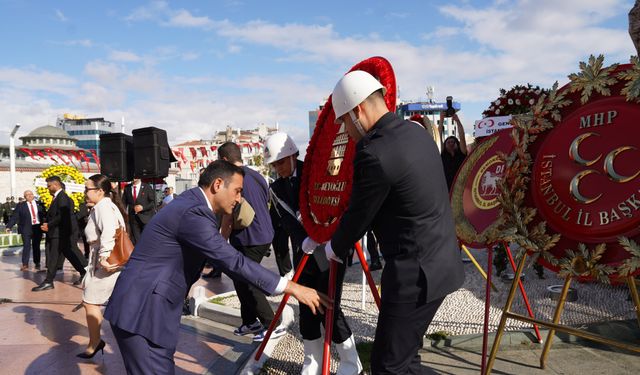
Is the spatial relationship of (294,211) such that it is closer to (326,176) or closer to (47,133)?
(326,176)

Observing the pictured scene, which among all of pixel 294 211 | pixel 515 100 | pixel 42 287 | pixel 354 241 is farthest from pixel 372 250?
pixel 354 241

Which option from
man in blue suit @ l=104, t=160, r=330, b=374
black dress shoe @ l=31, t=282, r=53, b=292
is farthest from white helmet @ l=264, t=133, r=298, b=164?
black dress shoe @ l=31, t=282, r=53, b=292

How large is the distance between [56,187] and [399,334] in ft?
27.3

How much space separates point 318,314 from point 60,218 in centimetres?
704

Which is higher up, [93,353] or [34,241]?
[34,241]

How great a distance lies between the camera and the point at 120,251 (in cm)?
472

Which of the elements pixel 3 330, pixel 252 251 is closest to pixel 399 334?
pixel 252 251

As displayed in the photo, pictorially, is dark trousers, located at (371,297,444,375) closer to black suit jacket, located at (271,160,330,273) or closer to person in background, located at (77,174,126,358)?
black suit jacket, located at (271,160,330,273)

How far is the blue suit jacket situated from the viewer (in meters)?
2.51

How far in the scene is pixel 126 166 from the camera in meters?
9.62

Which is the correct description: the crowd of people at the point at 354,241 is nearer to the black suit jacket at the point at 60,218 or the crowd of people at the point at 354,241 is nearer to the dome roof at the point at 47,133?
the black suit jacket at the point at 60,218

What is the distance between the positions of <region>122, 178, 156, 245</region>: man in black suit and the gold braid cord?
7.37 metres

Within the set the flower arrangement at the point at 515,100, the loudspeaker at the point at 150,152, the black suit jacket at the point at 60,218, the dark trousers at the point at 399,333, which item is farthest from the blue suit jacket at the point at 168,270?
the black suit jacket at the point at 60,218

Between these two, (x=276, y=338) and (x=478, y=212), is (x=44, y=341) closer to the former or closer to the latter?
(x=276, y=338)
